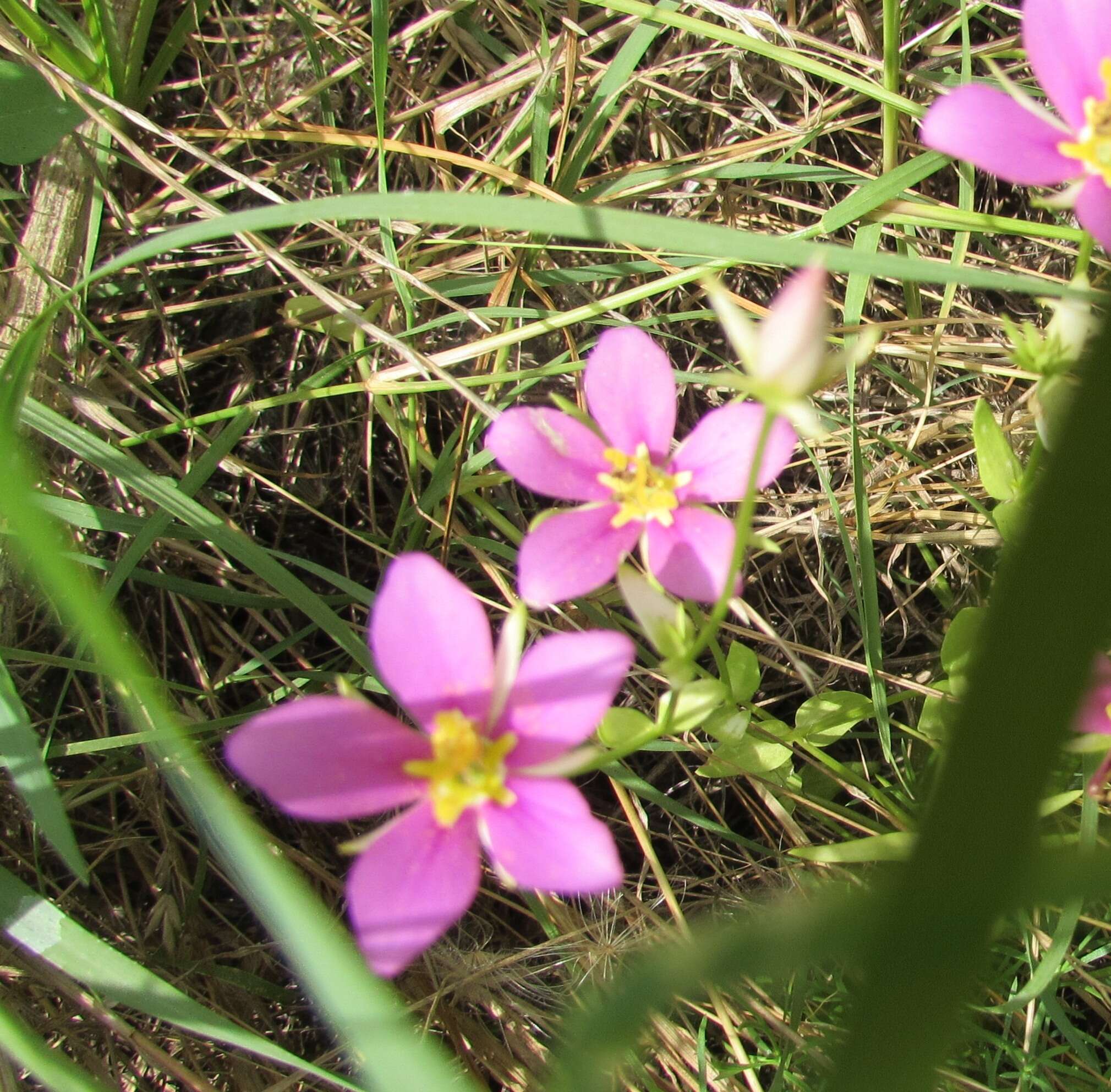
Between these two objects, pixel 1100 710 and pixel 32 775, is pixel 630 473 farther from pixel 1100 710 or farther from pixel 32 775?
pixel 32 775

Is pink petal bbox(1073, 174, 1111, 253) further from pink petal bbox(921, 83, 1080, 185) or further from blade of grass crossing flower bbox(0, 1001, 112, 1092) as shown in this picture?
→ blade of grass crossing flower bbox(0, 1001, 112, 1092)

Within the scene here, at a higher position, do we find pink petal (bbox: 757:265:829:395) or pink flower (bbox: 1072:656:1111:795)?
pink petal (bbox: 757:265:829:395)

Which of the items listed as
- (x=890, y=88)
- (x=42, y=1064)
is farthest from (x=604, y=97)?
(x=42, y=1064)

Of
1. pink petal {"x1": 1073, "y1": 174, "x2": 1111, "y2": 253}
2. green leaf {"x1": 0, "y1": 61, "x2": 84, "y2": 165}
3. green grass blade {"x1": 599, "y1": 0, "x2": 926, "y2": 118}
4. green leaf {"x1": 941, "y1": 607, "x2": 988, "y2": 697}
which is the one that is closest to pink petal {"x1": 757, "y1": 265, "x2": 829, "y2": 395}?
pink petal {"x1": 1073, "y1": 174, "x2": 1111, "y2": 253}

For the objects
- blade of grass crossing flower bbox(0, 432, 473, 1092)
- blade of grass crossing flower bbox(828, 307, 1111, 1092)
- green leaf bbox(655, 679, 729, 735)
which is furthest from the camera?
green leaf bbox(655, 679, 729, 735)

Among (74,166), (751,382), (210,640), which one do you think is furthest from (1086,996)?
(74,166)

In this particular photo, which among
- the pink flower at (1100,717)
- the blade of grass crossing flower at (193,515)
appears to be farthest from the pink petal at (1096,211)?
the blade of grass crossing flower at (193,515)
